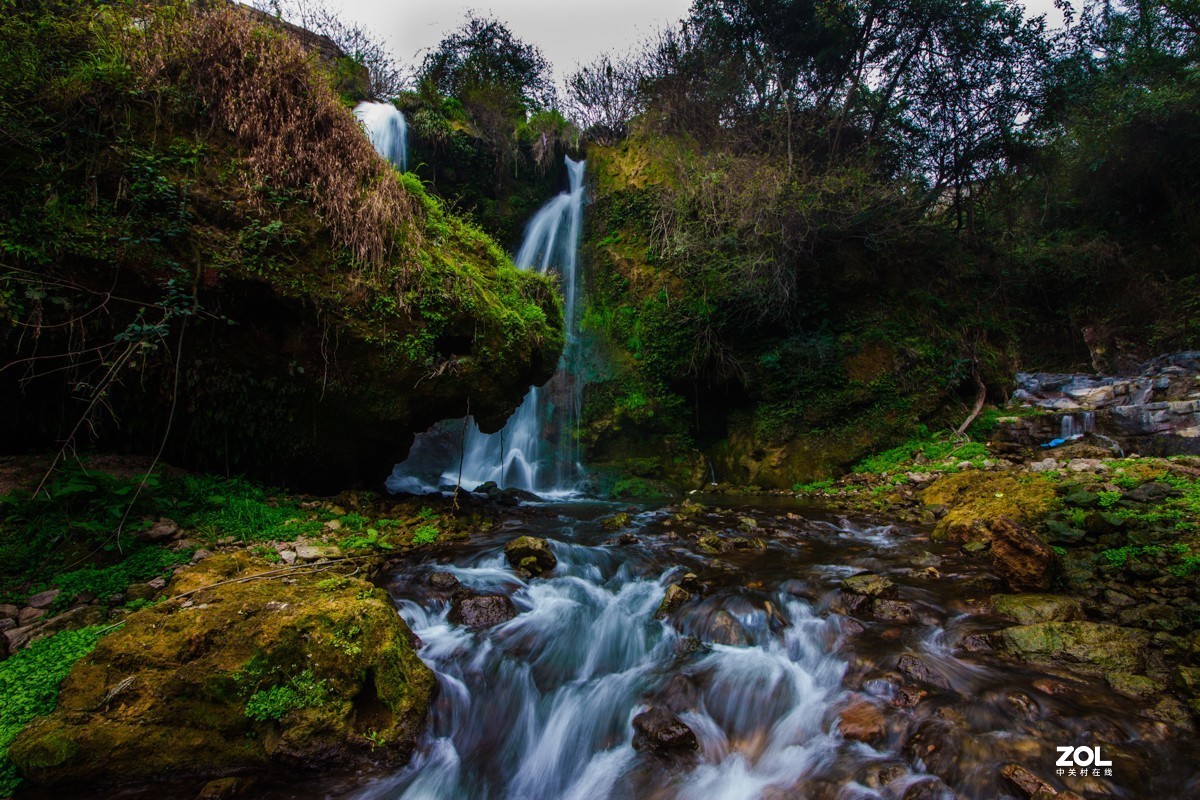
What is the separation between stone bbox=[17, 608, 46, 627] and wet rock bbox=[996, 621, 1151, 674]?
21.7 feet

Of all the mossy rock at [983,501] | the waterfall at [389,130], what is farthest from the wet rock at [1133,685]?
the waterfall at [389,130]

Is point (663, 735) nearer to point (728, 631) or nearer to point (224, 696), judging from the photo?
point (728, 631)

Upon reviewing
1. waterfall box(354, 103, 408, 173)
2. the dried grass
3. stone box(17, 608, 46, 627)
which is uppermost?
waterfall box(354, 103, 408, 173)

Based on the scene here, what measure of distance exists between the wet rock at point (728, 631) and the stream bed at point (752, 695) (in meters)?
0.02

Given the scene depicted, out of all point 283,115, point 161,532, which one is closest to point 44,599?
point 161,532

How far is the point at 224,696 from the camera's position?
8.79 feet

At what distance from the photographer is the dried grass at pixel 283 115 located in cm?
527

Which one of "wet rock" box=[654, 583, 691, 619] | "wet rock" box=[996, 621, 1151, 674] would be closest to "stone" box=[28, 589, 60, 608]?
"wet rock" box=[654, 583, 691, 619]

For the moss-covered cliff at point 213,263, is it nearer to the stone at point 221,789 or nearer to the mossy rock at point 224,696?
the mossy rock at point 224,696

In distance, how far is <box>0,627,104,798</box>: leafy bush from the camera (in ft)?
8.02

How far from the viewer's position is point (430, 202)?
7.00 m

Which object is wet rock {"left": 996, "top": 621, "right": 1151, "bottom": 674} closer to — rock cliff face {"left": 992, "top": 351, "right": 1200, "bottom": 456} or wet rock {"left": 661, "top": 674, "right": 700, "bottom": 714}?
wet rock {"left": 661, "top": 674, "right": 700, "bottom": 714}

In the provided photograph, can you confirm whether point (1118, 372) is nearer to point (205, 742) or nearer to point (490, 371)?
point (490, 371)

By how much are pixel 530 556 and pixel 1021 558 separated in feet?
15.3
